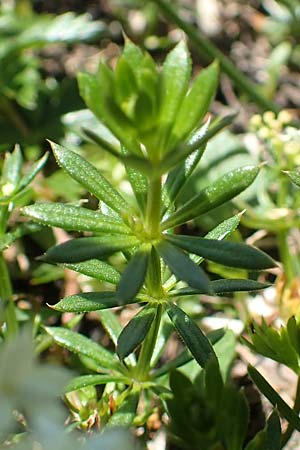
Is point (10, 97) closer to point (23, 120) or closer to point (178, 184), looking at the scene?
point (23, 120)

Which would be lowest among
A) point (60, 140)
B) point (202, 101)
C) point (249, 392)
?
point (249, 392)

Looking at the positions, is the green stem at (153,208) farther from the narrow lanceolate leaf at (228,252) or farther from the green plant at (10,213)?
the green plant at (10,213)

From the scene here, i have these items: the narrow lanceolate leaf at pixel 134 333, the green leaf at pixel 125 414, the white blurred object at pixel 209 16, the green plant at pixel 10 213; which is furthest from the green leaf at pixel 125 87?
the white blurred object at pixel 209 16

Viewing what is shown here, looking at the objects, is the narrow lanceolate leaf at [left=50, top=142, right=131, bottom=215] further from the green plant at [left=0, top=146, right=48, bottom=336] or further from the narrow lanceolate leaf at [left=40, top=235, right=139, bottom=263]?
the green plant at [left=0, top=146, right=48, bottom=336]

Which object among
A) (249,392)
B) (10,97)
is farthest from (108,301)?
(10,97)

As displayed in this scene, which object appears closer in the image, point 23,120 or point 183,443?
point 183,443

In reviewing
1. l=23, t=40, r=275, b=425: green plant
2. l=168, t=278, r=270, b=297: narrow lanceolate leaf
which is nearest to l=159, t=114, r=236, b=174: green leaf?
l=23, t=40, r=275, b=425: green plant

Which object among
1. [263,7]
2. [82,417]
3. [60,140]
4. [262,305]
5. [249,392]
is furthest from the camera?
[263,7]

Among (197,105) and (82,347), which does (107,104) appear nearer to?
(197,105)
